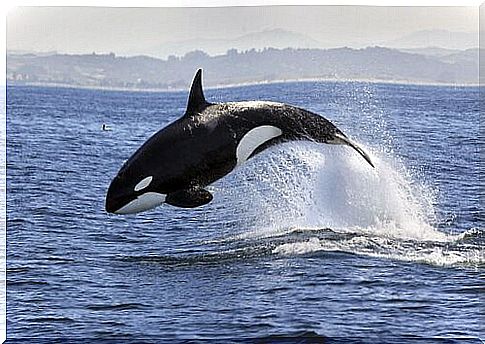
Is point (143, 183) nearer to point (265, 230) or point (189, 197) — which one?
point (189, 197)

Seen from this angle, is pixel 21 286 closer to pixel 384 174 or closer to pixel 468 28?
pixel 384 174

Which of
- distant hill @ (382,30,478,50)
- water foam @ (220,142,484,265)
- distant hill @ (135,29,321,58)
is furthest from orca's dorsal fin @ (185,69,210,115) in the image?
distant hill @ (382,30,478,50)

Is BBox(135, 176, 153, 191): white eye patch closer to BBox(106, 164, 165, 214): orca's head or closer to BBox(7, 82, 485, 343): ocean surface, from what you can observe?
BBox(106, 164, 165, 214): orca's head

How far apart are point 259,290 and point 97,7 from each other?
7.36ft

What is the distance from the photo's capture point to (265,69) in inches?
263

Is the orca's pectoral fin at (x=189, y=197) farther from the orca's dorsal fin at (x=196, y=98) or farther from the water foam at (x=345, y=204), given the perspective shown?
the orca's dorsal fin at (x=196, y=98)

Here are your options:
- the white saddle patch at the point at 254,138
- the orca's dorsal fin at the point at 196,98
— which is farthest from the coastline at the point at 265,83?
the white saddle patch at the point at 254,138

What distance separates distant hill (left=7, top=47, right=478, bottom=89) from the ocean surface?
0.09 meters

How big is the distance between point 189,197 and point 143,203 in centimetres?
33

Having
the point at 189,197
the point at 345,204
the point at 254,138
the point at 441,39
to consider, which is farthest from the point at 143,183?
the point at 441,39

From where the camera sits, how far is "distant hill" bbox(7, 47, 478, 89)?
21.9 ft

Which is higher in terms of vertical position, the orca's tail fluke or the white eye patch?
the orca's tail fluke

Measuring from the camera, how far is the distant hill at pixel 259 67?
6.67 metres

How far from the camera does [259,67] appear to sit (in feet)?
22.0
